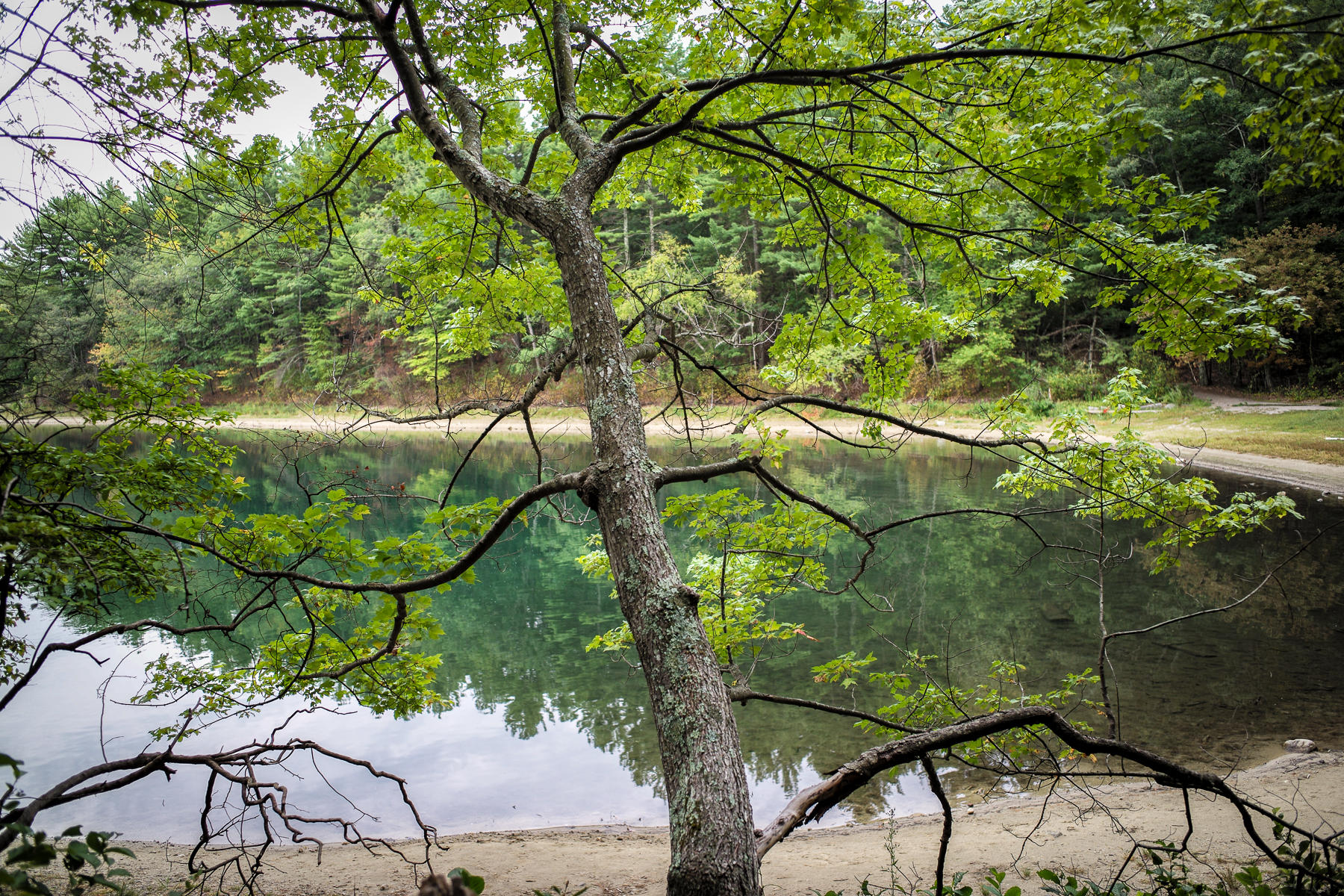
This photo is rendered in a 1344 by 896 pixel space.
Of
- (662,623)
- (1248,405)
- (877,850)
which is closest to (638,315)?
(662,623)

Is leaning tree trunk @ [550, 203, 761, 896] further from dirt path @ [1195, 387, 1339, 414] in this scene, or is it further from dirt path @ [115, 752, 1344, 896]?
dirt path @ [1195, 387, 1339, 414]

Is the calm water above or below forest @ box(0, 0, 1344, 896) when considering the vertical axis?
below

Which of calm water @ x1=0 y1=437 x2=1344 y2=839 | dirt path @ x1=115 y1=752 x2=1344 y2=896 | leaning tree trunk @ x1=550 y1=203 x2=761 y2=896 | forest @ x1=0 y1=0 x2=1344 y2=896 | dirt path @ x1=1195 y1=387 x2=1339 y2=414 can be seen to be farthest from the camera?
dirt path @ x1=1195 y1=387 x2=1339 y2=414

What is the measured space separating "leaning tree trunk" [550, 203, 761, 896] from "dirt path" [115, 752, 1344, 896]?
2.71 meters

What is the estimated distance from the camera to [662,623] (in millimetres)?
2012

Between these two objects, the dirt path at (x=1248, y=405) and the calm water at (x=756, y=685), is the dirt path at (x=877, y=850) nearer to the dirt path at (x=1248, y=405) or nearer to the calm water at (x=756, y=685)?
the calm water at (x=756, y=685)

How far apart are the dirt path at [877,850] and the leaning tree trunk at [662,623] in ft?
8.90

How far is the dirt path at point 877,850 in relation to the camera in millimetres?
4281

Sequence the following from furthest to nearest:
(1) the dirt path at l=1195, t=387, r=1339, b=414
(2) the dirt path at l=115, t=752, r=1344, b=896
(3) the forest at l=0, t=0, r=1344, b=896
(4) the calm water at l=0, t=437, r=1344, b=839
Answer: (1) the dirt path at l=1195, t=387, r=1339, b=414 → (4) the calm water at l=0, t=437, r=1344, b=839 → (2) the dirt path at l=115, t=752, r=1344, b=896 → (3) the forest at l=0, t=0, r=1344, b=896

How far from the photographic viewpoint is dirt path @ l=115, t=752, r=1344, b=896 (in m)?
4.28

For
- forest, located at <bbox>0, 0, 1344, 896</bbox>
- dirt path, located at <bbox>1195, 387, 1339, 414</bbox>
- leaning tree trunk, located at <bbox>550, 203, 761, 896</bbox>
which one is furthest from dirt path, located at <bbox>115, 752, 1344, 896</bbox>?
dirt path, located at <bbox>1195, 387, 1339, 414</bbox>

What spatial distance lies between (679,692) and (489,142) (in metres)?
3.81

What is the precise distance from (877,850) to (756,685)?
118 inches

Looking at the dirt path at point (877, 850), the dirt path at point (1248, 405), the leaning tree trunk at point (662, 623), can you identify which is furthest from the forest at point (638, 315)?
the dirt path at point (1248, 405)
